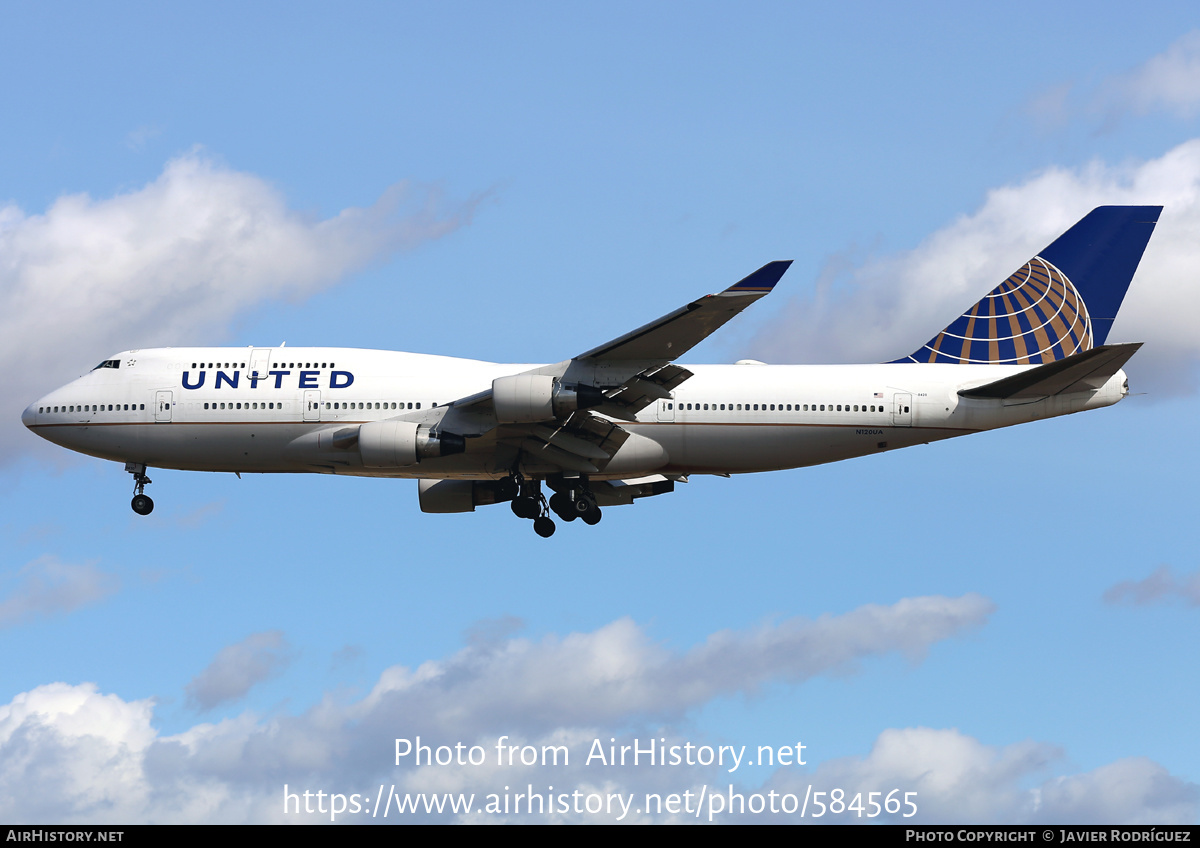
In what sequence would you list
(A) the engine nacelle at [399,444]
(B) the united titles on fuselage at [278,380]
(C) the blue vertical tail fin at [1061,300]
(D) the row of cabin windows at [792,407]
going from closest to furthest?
(A) the engine nacelle at [399,444], (D) the row of cabin windows at [792,407], (B) the united titles on fuselage at [278,380], (C) the blue vertical tail fin at [1061,300]

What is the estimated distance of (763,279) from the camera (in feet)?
104

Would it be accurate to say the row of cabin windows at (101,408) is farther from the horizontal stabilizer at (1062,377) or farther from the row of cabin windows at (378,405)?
the horizontal stabilizer at (1062,377)

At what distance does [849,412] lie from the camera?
38.8 m

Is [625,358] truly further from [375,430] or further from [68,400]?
[68,400]

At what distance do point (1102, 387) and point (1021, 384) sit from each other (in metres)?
2.14

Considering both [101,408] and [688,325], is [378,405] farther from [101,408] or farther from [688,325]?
[688,325]

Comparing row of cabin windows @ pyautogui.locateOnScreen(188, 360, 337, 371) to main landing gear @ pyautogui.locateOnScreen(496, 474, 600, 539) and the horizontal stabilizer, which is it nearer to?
main landing gear @ pyautogui.locateOnScreen(496, 474, 600, 539)

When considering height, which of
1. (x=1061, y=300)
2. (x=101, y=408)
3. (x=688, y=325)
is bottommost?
(x=688, y=325)

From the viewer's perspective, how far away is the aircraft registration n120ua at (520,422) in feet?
124

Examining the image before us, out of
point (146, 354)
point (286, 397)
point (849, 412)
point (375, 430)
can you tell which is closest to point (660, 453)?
point (849, 412)

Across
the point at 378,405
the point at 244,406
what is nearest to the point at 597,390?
the point at 378,405

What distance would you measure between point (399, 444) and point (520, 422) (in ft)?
11.7

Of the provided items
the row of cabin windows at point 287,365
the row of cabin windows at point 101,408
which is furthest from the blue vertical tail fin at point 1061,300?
the row of cabin windows at point 101,408

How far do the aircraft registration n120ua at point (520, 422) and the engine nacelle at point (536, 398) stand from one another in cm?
43
